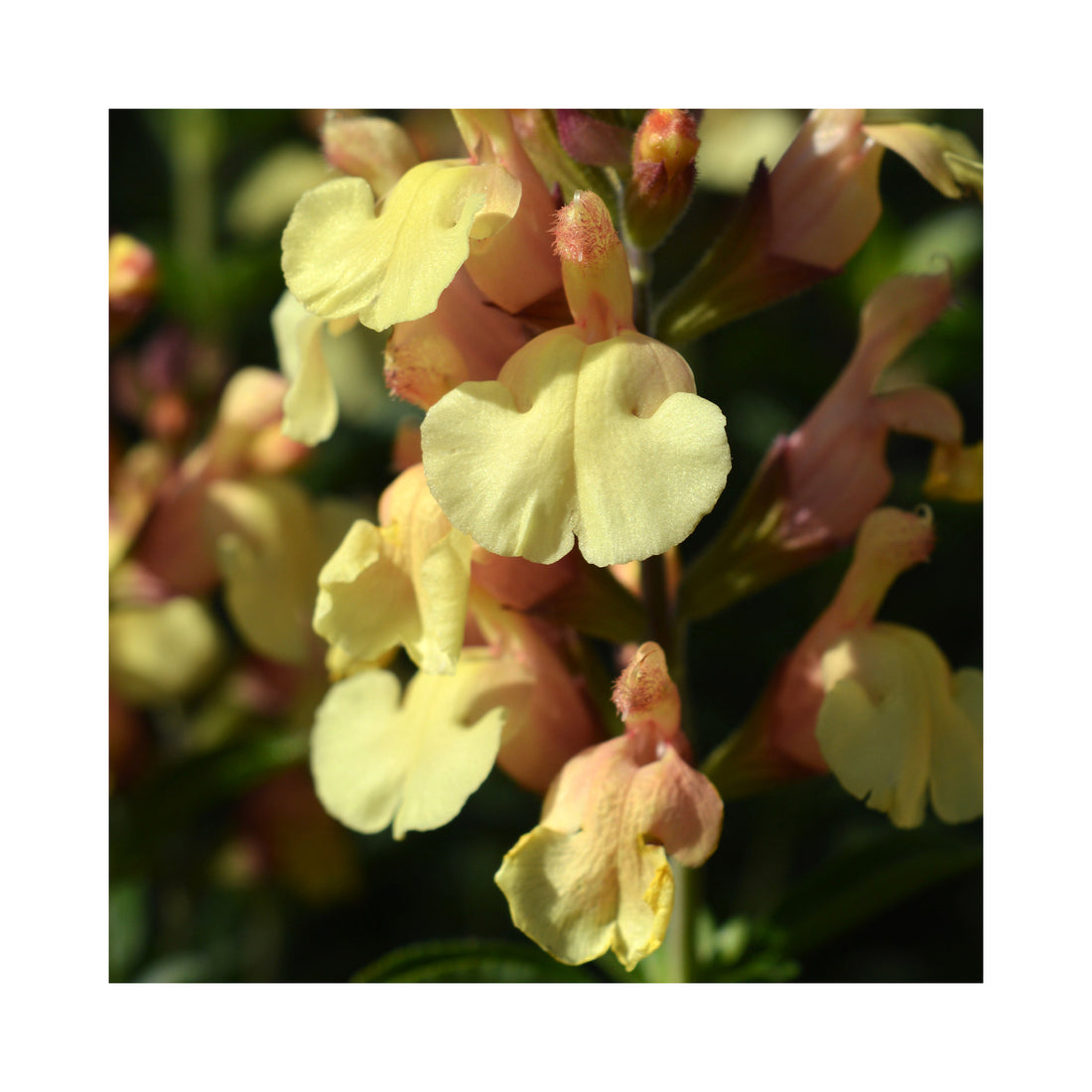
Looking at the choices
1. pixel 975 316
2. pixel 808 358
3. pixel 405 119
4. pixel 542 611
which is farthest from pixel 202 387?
pixel 975 316

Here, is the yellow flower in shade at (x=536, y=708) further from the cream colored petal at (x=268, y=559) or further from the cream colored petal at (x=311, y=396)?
the cream colored petal at (x=268, y=559)

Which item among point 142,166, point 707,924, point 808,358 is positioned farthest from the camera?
point 142,166

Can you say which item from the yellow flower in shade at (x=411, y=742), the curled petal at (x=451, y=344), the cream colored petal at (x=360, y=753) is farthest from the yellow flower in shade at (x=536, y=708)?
the curled petal at (x=451, y=344)

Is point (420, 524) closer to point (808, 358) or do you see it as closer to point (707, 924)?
point (707, 924)

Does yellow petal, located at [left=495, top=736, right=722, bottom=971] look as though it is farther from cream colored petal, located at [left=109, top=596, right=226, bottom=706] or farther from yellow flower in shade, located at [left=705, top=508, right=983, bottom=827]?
cream colored petal, located at [left=109, top=596, right=226, bottom=706]

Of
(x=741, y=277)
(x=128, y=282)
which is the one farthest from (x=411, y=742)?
(x=128, y=282)
